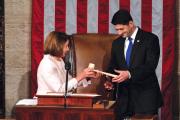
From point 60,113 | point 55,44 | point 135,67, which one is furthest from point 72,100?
point 135,67

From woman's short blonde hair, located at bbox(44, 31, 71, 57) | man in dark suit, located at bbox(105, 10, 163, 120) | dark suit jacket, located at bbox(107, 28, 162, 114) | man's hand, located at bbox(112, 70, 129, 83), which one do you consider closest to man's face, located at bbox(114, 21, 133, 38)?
man in dark suit, located at bbox(105, 10, 163, 120)

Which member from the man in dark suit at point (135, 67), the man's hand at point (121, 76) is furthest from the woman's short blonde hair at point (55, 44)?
the man in dark suit at point (135, 67)

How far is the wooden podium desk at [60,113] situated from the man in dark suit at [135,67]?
38.2 inches

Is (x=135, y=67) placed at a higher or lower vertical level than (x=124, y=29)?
lower

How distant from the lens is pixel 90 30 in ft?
21.2

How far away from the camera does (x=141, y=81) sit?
4988 mm

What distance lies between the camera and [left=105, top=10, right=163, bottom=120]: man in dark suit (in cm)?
496

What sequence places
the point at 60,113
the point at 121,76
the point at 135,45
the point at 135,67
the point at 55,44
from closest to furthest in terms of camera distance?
the point at 60,113, the point at 55,44, the point at 121,76, the point at 135,67, the point at 135,45

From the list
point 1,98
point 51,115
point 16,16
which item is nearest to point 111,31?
point 16,16

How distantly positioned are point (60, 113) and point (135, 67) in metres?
1.20

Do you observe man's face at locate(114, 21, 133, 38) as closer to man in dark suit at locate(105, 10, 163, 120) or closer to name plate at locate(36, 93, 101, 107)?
man in dark suit at locate(105, 10, 163, 120)

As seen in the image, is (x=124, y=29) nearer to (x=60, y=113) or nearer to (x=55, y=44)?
(x=55, y=44)

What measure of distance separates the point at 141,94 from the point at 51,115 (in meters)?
1.31

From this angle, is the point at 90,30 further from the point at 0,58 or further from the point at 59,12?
the point at 0,58
